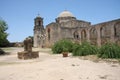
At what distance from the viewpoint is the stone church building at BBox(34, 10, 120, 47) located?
1265 inches

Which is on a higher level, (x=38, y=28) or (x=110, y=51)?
(x=38, y=28)

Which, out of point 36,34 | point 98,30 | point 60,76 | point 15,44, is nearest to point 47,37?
point 36,34

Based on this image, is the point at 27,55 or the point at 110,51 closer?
the point at 110,51

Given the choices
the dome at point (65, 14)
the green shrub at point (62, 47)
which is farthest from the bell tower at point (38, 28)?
the green shrub at point (62, 47)

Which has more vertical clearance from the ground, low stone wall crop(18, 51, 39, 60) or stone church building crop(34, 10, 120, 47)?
stone church building crop(34, 10, 120, 47)

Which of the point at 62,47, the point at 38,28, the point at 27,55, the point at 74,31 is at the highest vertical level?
the point at 38,28

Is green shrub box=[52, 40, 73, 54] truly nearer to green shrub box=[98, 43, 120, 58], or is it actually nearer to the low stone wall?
the low stone wall

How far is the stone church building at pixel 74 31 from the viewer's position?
3212 centimetres

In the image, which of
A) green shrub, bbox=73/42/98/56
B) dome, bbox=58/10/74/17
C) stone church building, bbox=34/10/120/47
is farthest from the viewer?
dome, bbox=58/10/74/17

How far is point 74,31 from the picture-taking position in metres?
41.4

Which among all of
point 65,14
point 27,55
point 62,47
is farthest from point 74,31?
point 27,55

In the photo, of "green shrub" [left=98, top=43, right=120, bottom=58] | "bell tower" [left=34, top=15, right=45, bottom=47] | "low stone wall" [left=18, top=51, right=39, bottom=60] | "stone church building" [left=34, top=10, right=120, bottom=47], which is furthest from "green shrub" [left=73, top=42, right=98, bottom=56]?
"bell tower" [left=34, top=15, right=45, bottom=47]

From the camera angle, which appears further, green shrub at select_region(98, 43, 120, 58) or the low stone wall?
the low stone wall

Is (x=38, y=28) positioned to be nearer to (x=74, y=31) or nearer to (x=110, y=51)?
(x=74, y=31)
